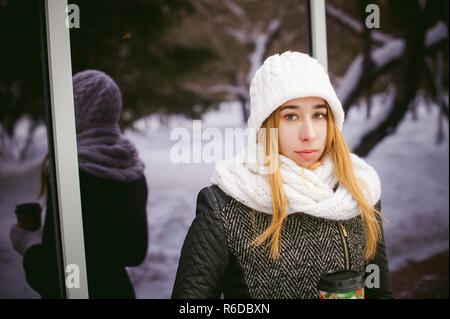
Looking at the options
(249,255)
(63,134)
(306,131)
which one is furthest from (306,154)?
(63,134)

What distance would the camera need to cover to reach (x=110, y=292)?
1668 millimetres

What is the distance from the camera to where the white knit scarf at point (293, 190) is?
3.33 feet

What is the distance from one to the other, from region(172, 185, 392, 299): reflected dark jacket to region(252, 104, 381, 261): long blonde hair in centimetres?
4

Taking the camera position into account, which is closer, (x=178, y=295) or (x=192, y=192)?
(x=178, y=295)

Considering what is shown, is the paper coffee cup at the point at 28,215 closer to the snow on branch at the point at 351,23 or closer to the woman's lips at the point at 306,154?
the woman's lips at the point at 306,154

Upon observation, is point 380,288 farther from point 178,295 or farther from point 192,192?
point 192,192

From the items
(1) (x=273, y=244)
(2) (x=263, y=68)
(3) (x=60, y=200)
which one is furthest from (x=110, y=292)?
(2) (x=263, y=68)

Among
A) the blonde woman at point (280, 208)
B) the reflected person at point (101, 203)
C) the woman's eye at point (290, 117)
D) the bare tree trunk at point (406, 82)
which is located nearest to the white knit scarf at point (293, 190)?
the blonde woman at point (280, 208)

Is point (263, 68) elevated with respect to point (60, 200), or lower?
elevated

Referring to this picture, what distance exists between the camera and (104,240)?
165 cm

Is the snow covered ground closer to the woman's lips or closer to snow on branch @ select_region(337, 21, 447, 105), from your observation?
snow on branch @ select_region(337, 21, 447, 105)

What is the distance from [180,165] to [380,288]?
108 centimetres

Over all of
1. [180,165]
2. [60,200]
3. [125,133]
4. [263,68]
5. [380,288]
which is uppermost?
[263,68]

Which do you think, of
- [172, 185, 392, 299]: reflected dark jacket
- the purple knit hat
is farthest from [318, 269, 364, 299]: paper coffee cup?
the purple knit hat
